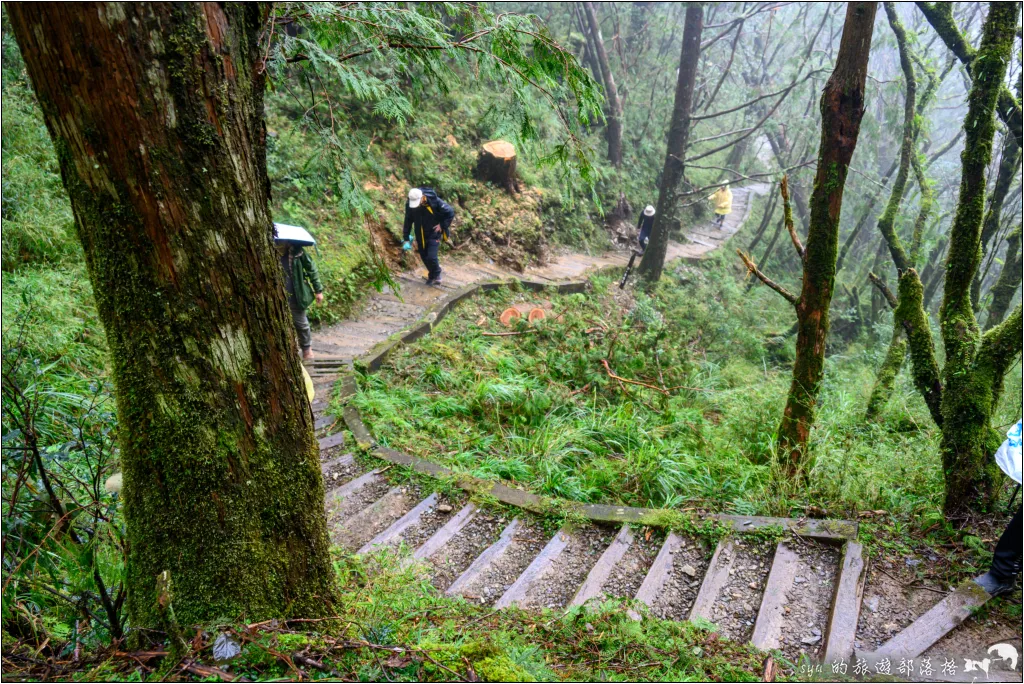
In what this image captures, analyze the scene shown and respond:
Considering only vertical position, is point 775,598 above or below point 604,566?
below

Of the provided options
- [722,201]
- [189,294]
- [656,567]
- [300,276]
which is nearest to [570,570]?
[656,567]

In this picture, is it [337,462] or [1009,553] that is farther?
[337,462]

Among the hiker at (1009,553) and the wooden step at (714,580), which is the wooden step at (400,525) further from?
the hiker at (1009,553)

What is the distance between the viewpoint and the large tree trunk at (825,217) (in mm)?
4215

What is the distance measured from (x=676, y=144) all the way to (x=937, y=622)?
39.8 feet

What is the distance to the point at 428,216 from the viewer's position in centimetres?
974

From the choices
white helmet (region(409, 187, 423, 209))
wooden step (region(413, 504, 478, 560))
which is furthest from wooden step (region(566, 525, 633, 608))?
white helmet (region(409, 187, 423, 209))

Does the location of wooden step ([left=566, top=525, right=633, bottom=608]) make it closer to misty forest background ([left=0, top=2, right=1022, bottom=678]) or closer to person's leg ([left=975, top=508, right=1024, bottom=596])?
misty forest background ([left=0, top=2, right=1022, bottom=678])

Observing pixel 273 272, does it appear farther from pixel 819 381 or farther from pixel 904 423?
pixel 904 423

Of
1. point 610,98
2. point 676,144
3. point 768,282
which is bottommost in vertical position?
point 768,282

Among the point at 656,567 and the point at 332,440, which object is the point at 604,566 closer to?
the point at 656,567

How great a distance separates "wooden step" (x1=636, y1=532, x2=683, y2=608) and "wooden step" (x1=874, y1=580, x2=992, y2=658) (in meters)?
1.21

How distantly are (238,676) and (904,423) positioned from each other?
6744 mm

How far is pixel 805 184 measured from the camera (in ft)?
79.7
